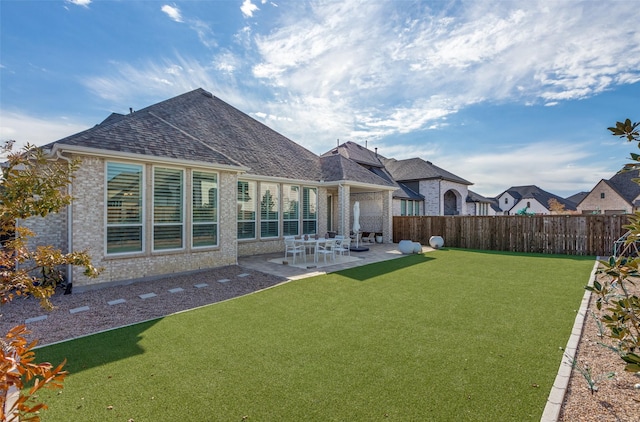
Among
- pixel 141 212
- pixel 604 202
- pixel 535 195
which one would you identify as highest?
pixel 535 195

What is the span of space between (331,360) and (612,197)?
50800 millimetres

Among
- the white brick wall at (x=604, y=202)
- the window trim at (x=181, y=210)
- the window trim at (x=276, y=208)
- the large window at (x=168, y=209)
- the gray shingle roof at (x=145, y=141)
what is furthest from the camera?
the white brick wall at (x=604, y=202)

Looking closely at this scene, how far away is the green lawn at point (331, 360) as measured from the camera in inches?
128

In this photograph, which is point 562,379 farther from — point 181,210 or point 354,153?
point 354,153

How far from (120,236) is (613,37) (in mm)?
15108

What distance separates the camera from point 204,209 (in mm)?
10445

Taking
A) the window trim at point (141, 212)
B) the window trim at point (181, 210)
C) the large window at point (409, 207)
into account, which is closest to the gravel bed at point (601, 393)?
the window trim at point (181, 210)

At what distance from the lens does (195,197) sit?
33.5 feet

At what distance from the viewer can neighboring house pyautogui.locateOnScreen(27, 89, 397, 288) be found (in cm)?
821

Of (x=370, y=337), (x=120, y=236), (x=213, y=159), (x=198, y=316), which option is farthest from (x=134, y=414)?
(x=213, y=159)

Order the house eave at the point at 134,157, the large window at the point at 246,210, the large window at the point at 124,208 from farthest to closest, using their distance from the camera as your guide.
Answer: the large window at the point at 246,210 < the large window at the point at 124,208 < the house eave at the point at 134,157

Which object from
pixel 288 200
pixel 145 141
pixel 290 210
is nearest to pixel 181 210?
pixel 145 141

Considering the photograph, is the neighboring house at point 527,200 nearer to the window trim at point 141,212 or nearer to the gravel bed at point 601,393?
the gravel bed at point 601,393

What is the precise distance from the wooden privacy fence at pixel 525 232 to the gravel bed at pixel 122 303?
12.3 metres
